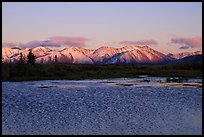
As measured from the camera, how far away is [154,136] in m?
19.5

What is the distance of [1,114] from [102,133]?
1004cm

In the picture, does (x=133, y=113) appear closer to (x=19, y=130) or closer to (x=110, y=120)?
(x=110, y=120)

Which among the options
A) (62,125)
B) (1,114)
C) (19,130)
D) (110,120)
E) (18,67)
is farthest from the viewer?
(18,67)

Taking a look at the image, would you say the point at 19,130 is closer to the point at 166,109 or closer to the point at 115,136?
the point at 115,136

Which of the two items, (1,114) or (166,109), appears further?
(166,109)

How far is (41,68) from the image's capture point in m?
84.3

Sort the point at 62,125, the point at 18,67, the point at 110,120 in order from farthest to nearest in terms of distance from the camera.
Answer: the point at 18,67 < the point at 110,120 < the point at 62,125

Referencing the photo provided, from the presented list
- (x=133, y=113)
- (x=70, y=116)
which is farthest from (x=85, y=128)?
(x=133, y=113)

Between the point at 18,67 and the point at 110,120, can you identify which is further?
the point at 18,67

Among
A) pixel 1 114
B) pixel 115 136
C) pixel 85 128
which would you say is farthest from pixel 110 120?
pixel 1 114

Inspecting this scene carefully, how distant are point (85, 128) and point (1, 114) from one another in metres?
8.30

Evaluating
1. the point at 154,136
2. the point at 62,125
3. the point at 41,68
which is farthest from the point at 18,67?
the point at 154,136

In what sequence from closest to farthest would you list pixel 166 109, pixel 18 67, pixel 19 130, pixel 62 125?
1. pixel 19 130
2. pixel 62 125
3. pixel 166 109
4. pixel 18 67

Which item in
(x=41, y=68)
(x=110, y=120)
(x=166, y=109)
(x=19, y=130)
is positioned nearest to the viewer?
(x=19, y=130)
